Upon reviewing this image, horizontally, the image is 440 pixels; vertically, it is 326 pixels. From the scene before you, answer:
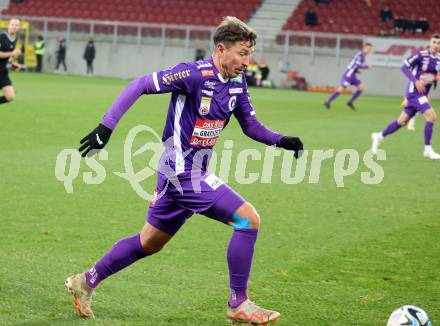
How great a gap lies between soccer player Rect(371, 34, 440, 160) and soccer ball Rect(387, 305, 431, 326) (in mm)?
10711

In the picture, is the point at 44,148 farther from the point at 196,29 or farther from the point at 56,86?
the point at 196,29

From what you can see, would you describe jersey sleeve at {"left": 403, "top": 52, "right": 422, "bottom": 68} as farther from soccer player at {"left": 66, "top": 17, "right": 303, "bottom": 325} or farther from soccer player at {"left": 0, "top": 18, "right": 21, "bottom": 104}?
soccer player at {"left": 66, "top": 17, "right": 303, "bottom": 325}

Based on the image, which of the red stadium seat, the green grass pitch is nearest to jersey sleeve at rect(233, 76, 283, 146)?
the green grass pitch

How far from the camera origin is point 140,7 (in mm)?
45469

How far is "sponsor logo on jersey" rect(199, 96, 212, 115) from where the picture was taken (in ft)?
17.8

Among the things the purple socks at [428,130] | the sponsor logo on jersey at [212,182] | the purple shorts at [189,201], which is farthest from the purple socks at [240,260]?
the purple socks at [428,130]

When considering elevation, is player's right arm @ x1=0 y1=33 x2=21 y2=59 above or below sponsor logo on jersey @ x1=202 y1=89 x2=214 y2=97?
below

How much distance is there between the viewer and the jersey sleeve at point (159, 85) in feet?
17.3

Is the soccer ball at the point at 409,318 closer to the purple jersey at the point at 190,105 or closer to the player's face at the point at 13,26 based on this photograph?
the purple jersey at the point at 190,105

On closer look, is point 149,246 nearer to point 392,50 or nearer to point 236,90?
point 236,90

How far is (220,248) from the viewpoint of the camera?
7.77m

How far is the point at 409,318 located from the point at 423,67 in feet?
39.0

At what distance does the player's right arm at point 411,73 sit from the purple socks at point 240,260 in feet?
35.1

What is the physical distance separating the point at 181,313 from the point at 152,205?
77cm
